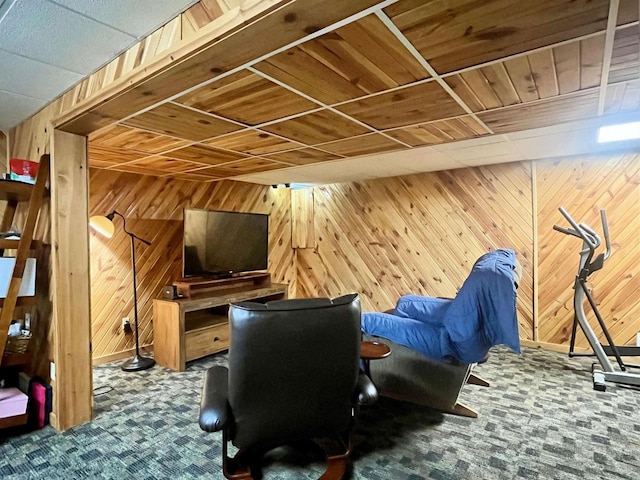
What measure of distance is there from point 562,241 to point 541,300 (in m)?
0.71

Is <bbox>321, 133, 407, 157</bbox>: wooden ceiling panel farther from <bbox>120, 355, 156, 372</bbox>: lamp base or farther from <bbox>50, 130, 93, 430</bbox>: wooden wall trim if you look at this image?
<bbox>120, 355, 156, 372</bbox>: lamp base

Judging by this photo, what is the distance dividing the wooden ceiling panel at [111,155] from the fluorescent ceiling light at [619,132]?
3942 millimetres

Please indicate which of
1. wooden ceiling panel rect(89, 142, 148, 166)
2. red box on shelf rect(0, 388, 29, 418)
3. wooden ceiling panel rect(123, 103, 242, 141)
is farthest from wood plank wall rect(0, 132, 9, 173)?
red box on shelf rect(0, 388, 29, 418)

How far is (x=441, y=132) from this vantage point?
2.90m

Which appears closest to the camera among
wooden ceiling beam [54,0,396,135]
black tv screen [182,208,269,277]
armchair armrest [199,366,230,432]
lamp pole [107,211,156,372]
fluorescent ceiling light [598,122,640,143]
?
wooden ceiling beam [54,0,396,135]

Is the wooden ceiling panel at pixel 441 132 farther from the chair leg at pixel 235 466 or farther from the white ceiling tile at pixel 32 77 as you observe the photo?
the chair leg at pixel 235 466

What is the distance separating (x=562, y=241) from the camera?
4.11 meters

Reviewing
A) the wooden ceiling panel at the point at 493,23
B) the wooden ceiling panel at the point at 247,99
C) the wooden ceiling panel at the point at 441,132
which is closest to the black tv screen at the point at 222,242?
the wooden ceiling panel at the point at 247,99

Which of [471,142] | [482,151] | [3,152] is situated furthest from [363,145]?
[3,152]

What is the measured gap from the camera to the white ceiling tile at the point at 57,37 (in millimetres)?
1531

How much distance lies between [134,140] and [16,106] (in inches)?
29.4

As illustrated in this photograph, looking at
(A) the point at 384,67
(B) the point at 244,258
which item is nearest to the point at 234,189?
(B) the point at 244,258

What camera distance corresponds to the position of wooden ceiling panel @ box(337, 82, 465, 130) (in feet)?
6.81

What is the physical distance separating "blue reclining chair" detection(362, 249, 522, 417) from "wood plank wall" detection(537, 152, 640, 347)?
1.62 metres
